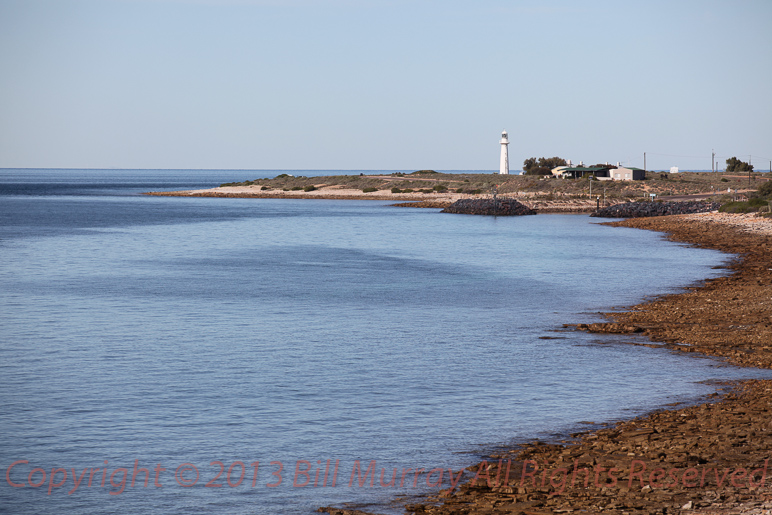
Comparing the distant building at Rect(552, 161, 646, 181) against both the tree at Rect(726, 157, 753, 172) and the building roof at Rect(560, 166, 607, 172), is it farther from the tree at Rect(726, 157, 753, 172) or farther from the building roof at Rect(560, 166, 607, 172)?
the tree at Rect(726, 157, 753, 172)

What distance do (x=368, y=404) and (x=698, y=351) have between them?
864cm

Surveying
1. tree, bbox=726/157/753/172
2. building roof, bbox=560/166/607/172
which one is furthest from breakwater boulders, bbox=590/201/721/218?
tree, bbox=726/157/753/172

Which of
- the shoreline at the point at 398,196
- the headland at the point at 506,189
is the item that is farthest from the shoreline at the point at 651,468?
the shoreline at the point at 398,196

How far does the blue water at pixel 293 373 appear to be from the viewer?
10984 millimetres

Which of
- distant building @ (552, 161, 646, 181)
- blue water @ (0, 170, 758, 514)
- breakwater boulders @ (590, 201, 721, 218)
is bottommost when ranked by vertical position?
blue water @ (0, 170, 758, 514)

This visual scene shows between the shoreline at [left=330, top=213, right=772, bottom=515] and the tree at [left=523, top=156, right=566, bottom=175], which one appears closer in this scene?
the shoreline at [left=330, top=213, right=772, bottom=515]

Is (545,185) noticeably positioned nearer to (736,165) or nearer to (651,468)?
(736,165)

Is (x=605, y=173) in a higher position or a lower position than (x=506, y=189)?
higher

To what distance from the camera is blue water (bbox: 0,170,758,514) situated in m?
11.0

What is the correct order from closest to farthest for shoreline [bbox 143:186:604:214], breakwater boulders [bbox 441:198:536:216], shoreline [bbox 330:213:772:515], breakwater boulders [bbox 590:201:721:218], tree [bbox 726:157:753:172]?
shoreline [bbox 330:213:772:515] < breakwater boulders [bbox 590:201:721:218] < breakwater boulders [bbox 441:198:536:216] < shoreline [bbox 143:186:604:214] < tree [bbox 726:157:753:172]

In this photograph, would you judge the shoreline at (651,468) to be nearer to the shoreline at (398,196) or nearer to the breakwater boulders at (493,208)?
the breakwater boulders at (493,208)

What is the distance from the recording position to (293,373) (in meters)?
16.7

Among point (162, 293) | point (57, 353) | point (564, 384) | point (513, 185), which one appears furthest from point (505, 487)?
point (513, 185)

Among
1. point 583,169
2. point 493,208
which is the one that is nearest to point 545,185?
A: point 583,169
